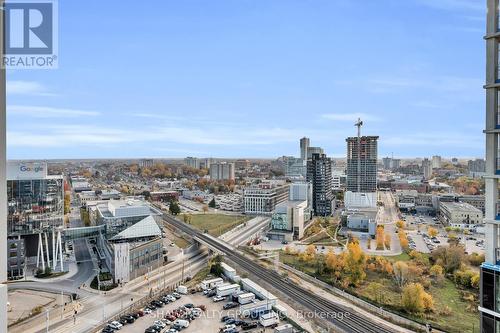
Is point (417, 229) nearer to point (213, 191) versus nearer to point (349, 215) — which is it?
point (349, 215)

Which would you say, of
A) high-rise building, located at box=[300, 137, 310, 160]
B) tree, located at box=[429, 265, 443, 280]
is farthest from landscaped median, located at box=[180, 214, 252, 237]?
high-rise building, located at box=[300, 137, 310, 160]

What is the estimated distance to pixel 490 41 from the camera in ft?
4.30

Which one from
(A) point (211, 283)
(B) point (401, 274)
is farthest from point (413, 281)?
(A) point (211, 283)

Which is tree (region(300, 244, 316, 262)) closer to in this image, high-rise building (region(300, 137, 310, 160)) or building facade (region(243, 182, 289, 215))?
building facade (region(243, 182, 289, 215))

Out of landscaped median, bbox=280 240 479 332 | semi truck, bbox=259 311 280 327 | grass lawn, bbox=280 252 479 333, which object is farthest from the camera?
landscaped median, bbox=280 240 479 332

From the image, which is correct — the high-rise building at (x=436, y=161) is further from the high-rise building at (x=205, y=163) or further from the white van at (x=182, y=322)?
the white van at (x=182, y=322)

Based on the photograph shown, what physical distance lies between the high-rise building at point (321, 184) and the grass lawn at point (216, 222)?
2.70 meters

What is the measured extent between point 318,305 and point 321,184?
8.73m

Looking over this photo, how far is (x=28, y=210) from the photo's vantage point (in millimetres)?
6188

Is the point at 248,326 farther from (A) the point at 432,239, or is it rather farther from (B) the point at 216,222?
(B) the point at 216,222

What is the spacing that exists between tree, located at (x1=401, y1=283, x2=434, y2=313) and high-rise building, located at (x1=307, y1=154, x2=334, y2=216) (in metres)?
8.23

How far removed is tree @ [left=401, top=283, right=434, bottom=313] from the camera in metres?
4.68

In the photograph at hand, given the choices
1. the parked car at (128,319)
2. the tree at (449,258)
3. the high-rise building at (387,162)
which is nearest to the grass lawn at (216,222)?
the parked car at (128,319)

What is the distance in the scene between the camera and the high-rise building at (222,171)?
877 inches
